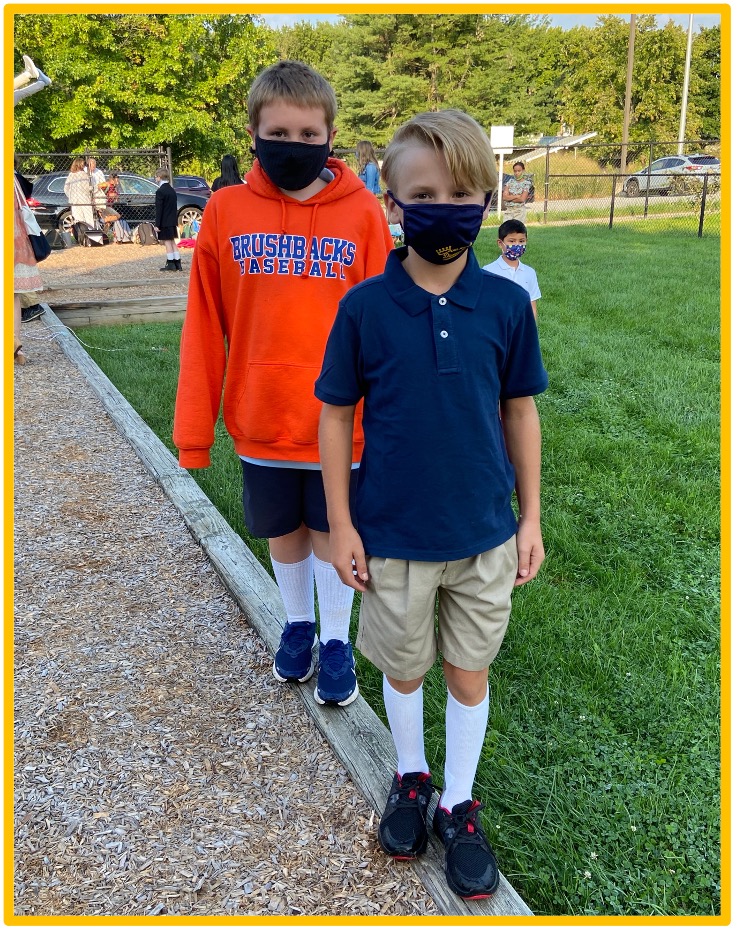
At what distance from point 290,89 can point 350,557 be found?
1.34 meters

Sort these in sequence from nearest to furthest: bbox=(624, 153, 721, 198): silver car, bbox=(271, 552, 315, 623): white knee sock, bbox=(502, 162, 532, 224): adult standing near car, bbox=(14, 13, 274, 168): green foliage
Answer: bbox=(271, 552, 315, 623): white knee sock < bbox=(502, 162, 532, 224): adult standing near car < bbox=(14, 13, 274, 168): green foliage < bbox=(624, 153, 721, 198): silver car

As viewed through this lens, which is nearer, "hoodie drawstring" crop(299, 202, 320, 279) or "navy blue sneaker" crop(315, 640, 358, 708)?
"hoodie drawstring" crop(299, 202, 320, 279)

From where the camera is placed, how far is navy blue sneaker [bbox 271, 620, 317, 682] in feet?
9.11

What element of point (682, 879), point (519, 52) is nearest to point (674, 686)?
point (682, 879)

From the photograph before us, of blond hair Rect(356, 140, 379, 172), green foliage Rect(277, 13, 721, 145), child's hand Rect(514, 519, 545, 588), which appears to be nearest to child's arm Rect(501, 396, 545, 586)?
child's hand Rect(514, 519, 545, 588)

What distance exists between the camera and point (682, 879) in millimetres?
2082

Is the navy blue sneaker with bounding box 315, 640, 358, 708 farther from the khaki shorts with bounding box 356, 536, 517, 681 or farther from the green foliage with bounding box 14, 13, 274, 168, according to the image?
the green foliage with bounding box 14, 13, 274, 168

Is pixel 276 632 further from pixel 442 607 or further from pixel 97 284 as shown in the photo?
pixel 97 284

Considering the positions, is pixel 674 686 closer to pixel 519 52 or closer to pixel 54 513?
pixel 54 513

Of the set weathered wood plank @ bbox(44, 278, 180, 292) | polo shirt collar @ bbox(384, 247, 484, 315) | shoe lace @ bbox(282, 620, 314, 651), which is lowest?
shoe lace @ bbox(282, 620, 314, 651)

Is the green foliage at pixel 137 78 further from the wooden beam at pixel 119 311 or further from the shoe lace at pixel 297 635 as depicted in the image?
the shoe lace at pixel 297 635

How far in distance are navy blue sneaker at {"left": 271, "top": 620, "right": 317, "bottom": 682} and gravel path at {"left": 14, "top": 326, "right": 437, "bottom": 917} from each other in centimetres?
8

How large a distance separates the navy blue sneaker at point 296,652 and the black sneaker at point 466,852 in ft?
2.63

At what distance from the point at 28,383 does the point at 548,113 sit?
166ft
